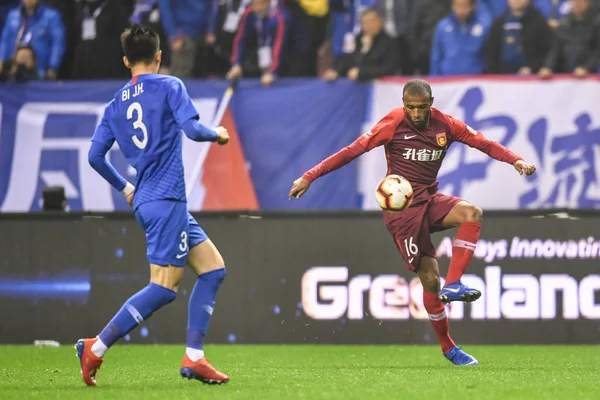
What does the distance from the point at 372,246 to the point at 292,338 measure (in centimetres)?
126

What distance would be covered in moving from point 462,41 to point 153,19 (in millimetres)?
4129

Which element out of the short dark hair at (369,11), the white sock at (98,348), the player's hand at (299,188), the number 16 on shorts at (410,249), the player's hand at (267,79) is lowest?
the white sock at (98,348)

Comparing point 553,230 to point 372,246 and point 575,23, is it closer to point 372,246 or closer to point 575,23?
point 372,246

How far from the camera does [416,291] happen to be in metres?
11.6

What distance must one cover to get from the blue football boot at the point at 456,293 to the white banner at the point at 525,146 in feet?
16.9

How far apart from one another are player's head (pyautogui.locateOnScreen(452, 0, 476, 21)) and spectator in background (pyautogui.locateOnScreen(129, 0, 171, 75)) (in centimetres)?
383

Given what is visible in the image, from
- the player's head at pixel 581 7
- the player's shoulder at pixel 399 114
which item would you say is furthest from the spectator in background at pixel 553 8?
the player's shoulder at pixel 399 114

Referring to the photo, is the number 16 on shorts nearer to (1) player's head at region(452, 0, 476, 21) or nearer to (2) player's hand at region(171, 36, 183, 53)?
(1) player's head at region(452, 0, 476, 21)

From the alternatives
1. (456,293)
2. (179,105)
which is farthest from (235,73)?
(179,105)

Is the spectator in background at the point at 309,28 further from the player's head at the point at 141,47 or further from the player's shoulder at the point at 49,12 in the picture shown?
the player's head at the point at 141,47

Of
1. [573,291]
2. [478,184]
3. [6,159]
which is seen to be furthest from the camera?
[6,159]

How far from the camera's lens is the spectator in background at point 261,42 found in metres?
14.8

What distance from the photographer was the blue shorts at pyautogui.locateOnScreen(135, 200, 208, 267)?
7.06 metres

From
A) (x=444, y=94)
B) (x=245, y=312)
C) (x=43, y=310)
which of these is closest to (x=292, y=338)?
(x=245, y=312)
